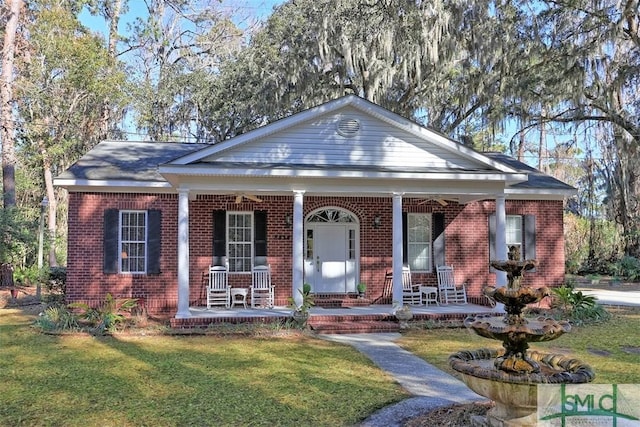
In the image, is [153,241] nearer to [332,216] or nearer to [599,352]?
[332,216]

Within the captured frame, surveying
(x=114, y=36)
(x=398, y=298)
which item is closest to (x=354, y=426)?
(x=398, y=298)

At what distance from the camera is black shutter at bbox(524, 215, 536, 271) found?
13875 millimetres

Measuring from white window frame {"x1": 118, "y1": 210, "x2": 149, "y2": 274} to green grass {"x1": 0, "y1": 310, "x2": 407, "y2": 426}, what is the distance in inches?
112

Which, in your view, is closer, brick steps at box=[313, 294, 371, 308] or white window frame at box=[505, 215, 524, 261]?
brick steps at box=[313, 294, 371, 308]

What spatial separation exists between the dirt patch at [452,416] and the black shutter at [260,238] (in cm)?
799

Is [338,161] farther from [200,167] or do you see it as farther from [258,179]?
[200,167]

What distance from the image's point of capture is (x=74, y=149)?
2408cm

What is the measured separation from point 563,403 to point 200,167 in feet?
25.7

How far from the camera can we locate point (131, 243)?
12.4 m

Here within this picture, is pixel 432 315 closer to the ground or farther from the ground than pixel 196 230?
closer to the ground

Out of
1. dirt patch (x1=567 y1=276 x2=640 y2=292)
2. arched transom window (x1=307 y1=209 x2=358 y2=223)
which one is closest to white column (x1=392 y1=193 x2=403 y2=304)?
arched transom window (x1=307 y1=209 x2=358 y2=223)

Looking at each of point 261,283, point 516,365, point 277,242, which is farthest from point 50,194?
point 516,365

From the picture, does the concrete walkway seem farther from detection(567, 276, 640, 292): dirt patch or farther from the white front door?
detection(567, 276, 640, 292): dirt patch

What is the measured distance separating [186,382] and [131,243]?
649 cm
